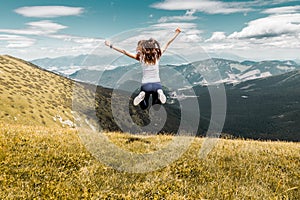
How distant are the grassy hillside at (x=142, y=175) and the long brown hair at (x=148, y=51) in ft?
12.1

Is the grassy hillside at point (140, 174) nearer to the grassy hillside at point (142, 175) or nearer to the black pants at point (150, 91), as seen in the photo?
the grassy hillside at point (142, 175)

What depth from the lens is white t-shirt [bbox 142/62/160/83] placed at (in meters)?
12.3

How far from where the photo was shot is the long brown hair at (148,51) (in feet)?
39.8

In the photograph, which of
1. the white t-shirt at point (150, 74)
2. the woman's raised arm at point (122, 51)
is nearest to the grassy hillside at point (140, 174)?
the white t-shirt at point (150, 74)

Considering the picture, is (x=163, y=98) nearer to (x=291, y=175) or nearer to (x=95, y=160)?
(x=95, y=160)

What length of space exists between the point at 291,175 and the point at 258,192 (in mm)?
2090

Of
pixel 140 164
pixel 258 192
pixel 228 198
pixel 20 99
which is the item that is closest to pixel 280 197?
pixel 258 192

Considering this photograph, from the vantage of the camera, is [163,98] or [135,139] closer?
[163,98]

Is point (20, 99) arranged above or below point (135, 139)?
below

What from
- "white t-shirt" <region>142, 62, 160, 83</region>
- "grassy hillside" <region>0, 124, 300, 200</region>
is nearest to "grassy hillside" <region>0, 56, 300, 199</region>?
"grassy hillside" <region>0, 124, 300, 200</region>

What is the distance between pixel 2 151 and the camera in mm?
10922

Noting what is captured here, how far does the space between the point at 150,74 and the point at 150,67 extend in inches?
11.8

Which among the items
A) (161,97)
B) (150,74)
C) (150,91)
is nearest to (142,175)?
(161,97)

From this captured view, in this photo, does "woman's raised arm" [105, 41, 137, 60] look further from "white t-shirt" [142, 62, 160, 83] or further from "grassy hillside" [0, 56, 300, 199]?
"grassy hillside" [0, 56, 300, 199]
